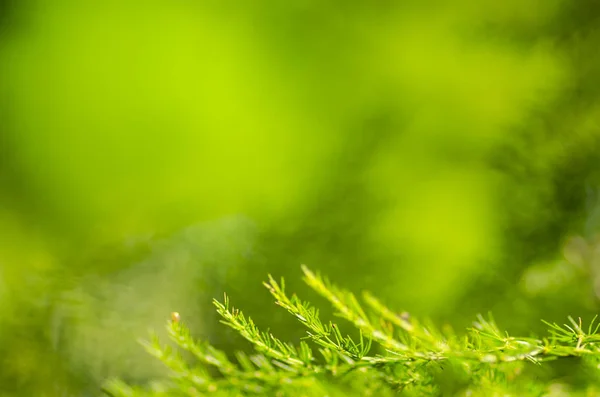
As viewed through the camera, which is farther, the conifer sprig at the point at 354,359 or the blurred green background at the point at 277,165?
the blurred green background at the point at 277,165

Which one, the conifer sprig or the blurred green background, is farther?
the blurred green background

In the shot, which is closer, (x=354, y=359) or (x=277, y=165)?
(x=354, y=359)

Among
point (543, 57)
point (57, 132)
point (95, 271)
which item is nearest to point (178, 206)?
point (95, 271)

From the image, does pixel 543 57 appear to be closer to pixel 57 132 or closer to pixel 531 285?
pixel 531 285

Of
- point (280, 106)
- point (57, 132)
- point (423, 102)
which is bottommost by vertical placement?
point (423, 102)

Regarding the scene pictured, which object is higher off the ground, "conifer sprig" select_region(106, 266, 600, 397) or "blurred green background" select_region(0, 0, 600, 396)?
"blurred green background" select_region(0, 0, 600, 396)

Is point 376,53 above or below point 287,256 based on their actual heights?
above

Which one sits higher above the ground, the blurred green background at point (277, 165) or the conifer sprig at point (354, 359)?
the blurred green background at point (277, 165)

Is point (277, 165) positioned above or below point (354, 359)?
above
